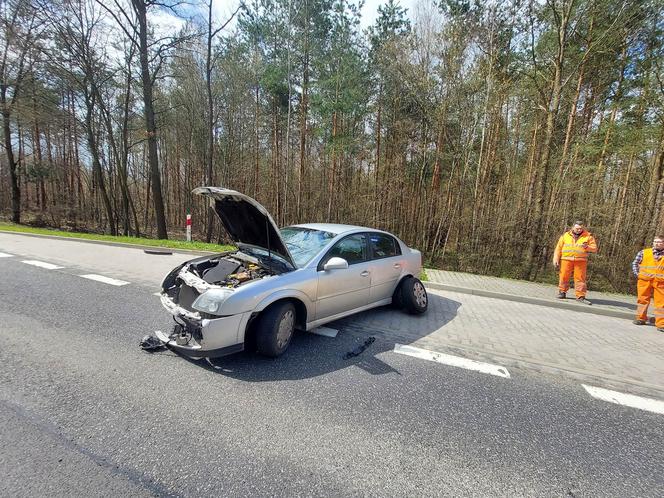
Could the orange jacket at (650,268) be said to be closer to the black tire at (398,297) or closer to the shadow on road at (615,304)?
the shadow on road at (615,304)

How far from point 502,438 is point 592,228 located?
30.6ft

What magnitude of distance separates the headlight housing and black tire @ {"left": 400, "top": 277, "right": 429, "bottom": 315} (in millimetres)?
3067

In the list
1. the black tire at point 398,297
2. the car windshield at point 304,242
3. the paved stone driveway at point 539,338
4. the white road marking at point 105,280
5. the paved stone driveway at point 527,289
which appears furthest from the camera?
Result: the paved stone driveway at point 527,289

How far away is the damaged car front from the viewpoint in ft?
9.71

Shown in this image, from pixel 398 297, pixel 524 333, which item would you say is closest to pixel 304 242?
pixel 398 297

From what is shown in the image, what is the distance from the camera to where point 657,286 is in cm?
537

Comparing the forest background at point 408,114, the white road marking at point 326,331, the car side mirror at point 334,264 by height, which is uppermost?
the forest background at point 408,114

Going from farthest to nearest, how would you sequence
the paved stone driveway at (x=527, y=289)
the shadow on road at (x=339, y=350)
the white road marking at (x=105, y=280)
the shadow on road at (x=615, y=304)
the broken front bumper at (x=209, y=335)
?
the paved stone driveway at (x=527, y=289) → the shadow on road at (x=615, y=304) → the white road marking at (x=105, y=280) → the shadow on road at (x=339, y=350) → the broken front bumper at (x=209, y=335)

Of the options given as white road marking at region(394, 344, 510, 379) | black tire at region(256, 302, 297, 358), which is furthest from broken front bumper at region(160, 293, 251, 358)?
white road marking at region(394, 344, 510, 379)

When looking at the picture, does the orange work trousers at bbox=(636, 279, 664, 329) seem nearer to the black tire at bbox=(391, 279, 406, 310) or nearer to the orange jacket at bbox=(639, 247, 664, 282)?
the orange jacket at bbox=(639, 247, 664, 282)

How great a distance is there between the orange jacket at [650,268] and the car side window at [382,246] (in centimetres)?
463

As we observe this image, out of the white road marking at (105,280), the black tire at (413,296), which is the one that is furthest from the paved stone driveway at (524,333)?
the white road marking at (105,280)

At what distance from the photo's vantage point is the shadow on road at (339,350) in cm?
311

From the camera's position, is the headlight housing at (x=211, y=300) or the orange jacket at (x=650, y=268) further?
the orange jacket at (x=650, y=268)
